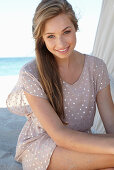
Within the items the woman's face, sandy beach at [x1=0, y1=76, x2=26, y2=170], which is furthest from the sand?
the woman's face

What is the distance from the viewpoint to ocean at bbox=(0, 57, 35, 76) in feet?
51.7

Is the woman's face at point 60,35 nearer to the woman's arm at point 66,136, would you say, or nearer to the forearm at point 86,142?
the woman's arm at point 66,136

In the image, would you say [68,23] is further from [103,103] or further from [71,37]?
[103,103]

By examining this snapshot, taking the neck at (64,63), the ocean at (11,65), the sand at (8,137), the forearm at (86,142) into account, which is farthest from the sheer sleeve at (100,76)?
the ocean at (11,65)

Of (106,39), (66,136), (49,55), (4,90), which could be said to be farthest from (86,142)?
(4,90)

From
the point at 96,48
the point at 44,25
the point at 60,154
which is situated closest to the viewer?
the point at 60,154

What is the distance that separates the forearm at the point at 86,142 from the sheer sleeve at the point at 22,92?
0.29 metres

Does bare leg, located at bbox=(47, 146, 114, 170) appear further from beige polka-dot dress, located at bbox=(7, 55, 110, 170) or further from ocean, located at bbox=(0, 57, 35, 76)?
ocean, located at bbox=(0, 57, 35, 76)

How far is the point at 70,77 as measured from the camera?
5.85 feet

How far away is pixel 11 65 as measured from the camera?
710 inches

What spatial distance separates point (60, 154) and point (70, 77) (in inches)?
20.5

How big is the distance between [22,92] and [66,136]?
1.48 ft

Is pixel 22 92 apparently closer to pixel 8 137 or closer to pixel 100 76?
pixel 100 76

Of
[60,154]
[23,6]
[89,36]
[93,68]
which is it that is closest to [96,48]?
[93,68]
